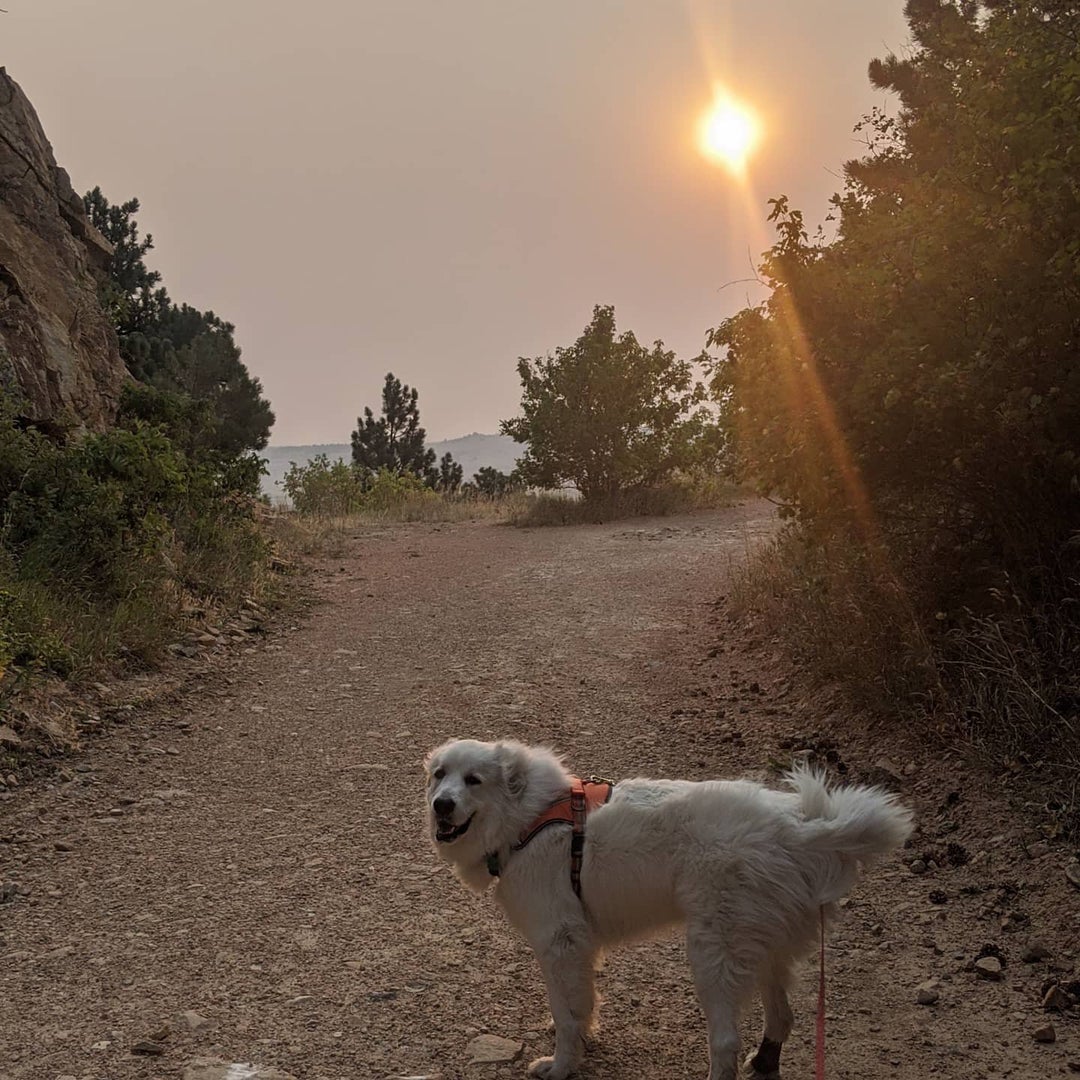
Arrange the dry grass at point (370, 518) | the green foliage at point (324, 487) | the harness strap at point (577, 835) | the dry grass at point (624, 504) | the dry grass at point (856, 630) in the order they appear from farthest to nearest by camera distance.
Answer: the green foliage at point (324, 487)
the dry grass at point (624, 504)
the dry grass at point (370, 518)
the dry grass at point (856, 630)
the harness strap at point (577, 835)

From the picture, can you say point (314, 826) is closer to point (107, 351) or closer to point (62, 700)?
point (62, 700)

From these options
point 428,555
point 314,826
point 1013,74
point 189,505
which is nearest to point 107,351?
point 189,505

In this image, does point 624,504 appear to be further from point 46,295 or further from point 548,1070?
point 548,1070

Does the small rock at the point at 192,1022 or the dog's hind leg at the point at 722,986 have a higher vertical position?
the dog's hind leg at the point at 722,986

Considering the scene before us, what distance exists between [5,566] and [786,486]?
6.90 metres

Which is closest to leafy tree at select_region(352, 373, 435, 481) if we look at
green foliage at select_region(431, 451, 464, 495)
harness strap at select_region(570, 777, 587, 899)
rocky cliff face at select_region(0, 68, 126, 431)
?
green foliage at select_region(431, 451, 464, 495)

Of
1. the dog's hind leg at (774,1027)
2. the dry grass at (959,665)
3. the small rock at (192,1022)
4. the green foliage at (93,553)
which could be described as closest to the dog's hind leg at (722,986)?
the dog's hind leg at (774,1027)

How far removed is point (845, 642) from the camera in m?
7.41

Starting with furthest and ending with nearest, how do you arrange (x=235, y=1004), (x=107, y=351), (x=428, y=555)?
(x=428, y=555)
(x=107, y=351)
(x=235, y=1004)

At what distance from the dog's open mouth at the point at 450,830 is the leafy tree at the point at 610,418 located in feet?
62.1

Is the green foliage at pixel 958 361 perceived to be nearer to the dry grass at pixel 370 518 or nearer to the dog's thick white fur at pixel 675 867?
the dog's thick white fur at pixel 675 867

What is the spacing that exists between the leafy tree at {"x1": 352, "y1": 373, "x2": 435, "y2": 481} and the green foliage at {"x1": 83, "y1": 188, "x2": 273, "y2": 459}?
17.1 m

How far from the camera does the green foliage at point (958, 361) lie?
17.9ft

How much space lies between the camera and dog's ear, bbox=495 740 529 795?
4.03 m
